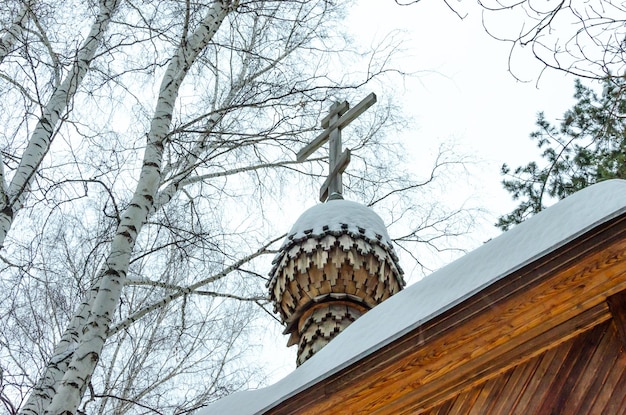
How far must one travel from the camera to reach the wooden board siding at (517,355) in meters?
2.30

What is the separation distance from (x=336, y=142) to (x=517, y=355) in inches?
128

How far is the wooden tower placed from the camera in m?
4.36

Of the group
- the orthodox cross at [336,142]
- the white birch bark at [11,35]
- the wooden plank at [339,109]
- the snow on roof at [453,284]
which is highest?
the white birch bark at [11,35]

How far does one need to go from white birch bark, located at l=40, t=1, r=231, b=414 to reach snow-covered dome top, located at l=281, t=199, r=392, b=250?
0.97 meters

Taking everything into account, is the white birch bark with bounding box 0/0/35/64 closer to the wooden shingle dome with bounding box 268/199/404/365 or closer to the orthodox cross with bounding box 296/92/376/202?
the orthodox cross with bounding box 296/92/376/202

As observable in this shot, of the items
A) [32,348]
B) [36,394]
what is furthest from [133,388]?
[36,394]

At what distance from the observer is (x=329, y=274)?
436cm

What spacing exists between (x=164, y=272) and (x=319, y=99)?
281 centimetres

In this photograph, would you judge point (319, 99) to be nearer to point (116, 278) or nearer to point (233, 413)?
point (116, 278)

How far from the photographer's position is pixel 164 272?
26.6ft

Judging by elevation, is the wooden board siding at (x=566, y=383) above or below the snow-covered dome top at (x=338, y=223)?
below

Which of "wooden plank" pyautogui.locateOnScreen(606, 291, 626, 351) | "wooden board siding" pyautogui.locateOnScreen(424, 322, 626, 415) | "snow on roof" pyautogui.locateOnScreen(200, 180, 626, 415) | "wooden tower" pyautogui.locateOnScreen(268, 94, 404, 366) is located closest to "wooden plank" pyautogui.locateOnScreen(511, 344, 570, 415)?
"wooden board siding" pyautogui.locateOnScreen(424, 322, 626, 415)

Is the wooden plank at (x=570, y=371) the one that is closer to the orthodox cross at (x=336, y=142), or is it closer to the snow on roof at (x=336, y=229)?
the snow on roof at (x=336, y=229)

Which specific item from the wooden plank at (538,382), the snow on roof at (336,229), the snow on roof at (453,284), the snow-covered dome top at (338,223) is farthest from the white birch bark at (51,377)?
the wooden plank at (538,382)
